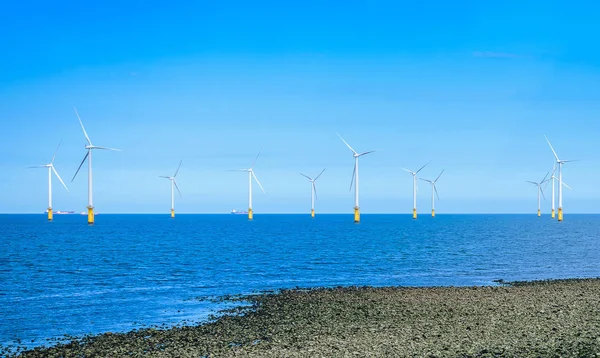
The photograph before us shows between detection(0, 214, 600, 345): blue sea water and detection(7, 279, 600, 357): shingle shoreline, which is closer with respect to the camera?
detection(7, 279, 600, 357): shingle shoreline

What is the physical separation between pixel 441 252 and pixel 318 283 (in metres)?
47.3

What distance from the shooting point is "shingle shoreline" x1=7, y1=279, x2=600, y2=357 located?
27.4 meters

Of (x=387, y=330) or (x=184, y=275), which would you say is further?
(x=184, y=275)

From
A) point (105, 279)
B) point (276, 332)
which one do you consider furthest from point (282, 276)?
point (276, 332)

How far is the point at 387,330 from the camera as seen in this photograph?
1296 inches

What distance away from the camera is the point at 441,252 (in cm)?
10106

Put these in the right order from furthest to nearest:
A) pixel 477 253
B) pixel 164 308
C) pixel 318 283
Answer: pixel 477 253
pixel 318 283
pixel 164 308

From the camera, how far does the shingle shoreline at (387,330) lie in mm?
27419

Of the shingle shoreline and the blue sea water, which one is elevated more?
the shingle shoreline

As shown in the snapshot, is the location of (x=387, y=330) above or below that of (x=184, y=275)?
above

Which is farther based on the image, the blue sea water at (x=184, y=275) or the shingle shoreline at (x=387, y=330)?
the blue sea water at (x=184, y=275)

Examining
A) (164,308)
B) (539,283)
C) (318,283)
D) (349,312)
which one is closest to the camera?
(349,312)

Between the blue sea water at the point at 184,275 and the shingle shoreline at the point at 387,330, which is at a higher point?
the shingle shoreline at the point at 387,330

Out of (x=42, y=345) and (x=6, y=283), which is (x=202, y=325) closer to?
(x=42, y=345)
